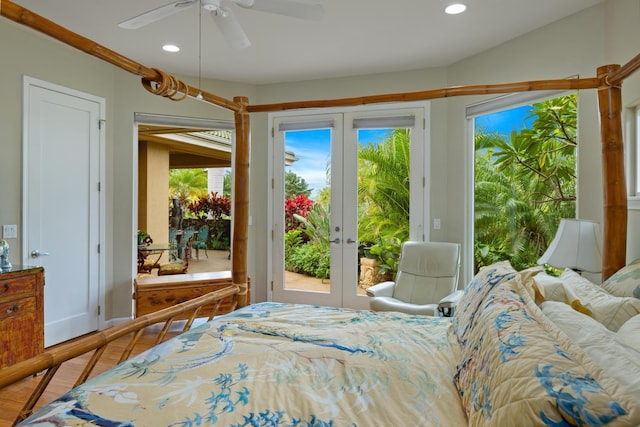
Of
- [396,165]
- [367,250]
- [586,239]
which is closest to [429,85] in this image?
[396,165]

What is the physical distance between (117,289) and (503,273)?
3844 mm

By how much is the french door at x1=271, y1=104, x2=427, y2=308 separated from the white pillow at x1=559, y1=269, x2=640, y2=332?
2512 mm

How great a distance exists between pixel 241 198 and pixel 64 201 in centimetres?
227

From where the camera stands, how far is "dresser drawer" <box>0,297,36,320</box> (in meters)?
2.79

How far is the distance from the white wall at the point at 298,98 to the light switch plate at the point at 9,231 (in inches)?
1.5

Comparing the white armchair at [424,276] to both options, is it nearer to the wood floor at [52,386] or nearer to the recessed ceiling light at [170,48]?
the wood floor at [52,386]

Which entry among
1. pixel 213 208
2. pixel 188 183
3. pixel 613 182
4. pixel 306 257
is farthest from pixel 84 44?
pixel 188 183

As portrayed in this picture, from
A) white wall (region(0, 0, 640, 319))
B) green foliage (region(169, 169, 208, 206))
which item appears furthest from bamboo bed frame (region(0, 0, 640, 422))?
green foliage (region(169, 169, 208, 206))

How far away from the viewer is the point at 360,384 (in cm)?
138

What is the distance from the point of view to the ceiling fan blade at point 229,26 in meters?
2.30

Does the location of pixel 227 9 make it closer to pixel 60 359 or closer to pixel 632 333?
pixel 60 359

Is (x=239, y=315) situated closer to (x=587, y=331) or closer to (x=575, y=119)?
(x=587, y=331)

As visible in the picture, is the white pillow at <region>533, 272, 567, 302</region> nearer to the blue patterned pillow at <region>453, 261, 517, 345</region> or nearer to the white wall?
the blue patterned pillow at <region>453, 261, 517, 345</region>

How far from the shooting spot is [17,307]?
2.89 m
